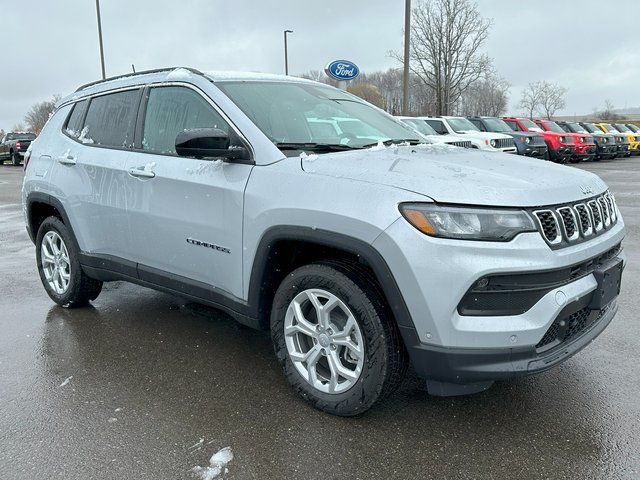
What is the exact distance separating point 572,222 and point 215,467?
6.57 ft

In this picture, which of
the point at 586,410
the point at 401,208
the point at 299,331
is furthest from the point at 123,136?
the point at 586,410

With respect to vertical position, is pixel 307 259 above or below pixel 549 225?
below

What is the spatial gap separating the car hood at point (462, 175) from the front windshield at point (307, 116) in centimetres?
34

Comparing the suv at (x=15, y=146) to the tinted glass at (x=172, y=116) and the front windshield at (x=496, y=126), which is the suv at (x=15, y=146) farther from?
the tinted glass at (x=172, y=116)

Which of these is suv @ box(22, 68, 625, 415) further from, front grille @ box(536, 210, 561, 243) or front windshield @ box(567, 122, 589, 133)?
front windshield @ box(567, 122, 589, 133)

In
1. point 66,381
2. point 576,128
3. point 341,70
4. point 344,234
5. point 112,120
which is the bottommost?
point 66,381

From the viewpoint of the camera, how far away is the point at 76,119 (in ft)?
15.8

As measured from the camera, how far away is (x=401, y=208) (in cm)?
259

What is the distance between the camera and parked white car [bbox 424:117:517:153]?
51.1 feet

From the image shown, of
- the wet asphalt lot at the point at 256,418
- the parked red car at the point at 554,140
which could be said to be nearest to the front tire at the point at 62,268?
the wet asphalt lot at the point at 256,418

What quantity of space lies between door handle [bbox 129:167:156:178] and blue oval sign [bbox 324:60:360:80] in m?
14.2

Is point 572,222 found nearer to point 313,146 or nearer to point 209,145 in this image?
point 313,146

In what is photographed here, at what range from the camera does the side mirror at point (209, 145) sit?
3.18m

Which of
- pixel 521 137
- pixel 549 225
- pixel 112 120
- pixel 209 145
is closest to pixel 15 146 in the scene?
pixel 521 137
